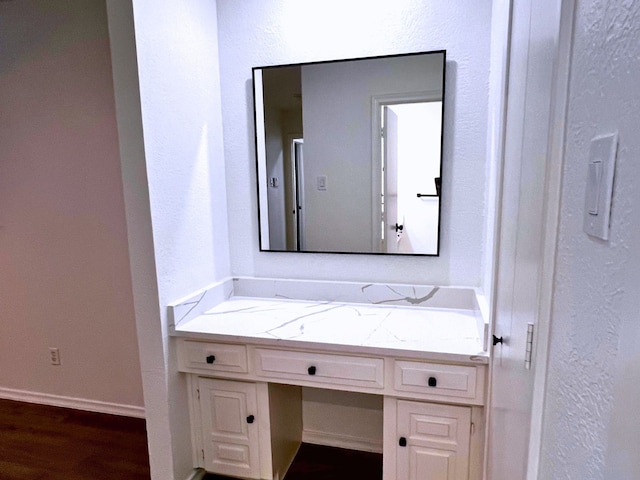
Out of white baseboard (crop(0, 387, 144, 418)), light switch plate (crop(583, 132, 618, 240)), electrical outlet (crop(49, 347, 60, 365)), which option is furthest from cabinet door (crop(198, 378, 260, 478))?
light switch plate (crop(583, 132, 618, 240))

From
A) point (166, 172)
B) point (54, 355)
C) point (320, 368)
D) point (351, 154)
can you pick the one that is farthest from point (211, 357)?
point (54, 355)

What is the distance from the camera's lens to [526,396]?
33.1 inches

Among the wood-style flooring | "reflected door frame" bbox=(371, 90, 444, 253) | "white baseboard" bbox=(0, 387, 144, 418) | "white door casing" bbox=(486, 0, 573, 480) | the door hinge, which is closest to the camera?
"white door casing" bbox=(486, 0, 573, 480)

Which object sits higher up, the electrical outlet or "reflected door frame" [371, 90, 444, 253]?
"reflected door frame" [371, 90, 444, 253]

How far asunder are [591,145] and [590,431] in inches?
14.4

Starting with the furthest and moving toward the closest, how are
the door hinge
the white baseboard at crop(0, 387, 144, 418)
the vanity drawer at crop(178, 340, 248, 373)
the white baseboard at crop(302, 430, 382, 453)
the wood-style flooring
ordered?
1. the white baseboard at crop(0, 387, 144, 418)
2. the white baseboard at crop(302, 430, 382, 453)
3. the wood-style flooring
4. the vanity drawer at crop(178, 340, 248, 373)
5. the door hinge

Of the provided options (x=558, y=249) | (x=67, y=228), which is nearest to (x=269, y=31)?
(x=67, y=228)

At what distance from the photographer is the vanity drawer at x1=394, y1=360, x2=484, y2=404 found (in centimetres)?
143

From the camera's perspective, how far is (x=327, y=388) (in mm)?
1677

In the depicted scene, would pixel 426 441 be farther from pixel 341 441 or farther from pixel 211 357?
pixel 211 357

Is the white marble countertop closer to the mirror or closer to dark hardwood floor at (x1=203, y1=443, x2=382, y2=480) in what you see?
the mirror

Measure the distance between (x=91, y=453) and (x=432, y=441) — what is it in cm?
175

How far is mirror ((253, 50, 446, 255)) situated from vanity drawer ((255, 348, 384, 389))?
623 mm

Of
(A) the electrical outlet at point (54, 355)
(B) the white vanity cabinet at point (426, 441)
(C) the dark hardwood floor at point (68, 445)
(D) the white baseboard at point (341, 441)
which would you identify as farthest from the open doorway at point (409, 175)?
(A) the electrical outlet at point (54, 355)
